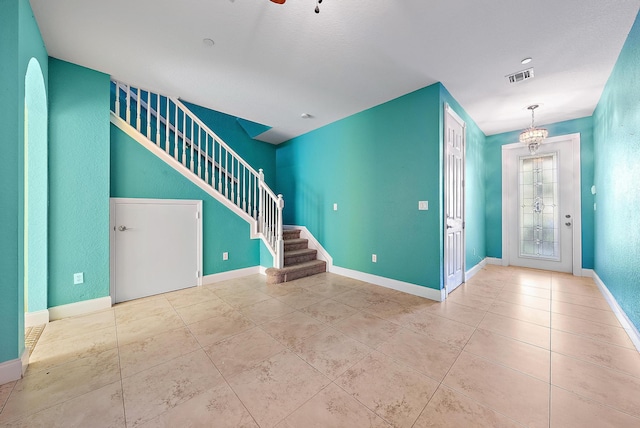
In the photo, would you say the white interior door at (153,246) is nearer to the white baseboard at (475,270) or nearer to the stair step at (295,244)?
the stair step at (295,244)

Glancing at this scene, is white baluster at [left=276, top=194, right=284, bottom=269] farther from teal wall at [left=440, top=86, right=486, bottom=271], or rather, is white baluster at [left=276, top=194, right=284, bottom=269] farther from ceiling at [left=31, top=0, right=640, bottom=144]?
teal wall at [left=440, top=86, right=486, bottom=271]

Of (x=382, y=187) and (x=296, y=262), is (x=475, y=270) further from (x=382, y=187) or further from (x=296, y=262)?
(x=296, y=262)

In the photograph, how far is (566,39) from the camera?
2127 mm

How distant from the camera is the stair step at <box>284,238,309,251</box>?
433 centimetres

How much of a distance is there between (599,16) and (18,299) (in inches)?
190

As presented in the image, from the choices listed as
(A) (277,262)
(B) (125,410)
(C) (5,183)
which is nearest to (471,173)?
(A) (277,262)

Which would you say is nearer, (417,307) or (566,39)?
(566,39)

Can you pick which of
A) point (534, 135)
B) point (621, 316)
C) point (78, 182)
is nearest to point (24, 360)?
point (78, 182)

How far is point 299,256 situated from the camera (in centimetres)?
419

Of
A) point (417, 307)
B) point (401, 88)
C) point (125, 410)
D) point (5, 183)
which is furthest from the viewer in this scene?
point (401, 88)

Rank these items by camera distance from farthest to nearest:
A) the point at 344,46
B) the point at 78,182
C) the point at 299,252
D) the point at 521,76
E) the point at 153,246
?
the point at 299,252 → the point at 153,246 → the point at 521,76 → the point at 78,182 → the point at 344,46

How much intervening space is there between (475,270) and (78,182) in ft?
19.0

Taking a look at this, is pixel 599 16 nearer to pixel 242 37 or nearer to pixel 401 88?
pixel 401 88

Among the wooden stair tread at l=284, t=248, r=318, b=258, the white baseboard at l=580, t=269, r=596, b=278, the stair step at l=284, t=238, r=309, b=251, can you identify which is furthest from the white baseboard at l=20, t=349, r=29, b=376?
the white baseboard at l=580, t=269, r=596, b=278
